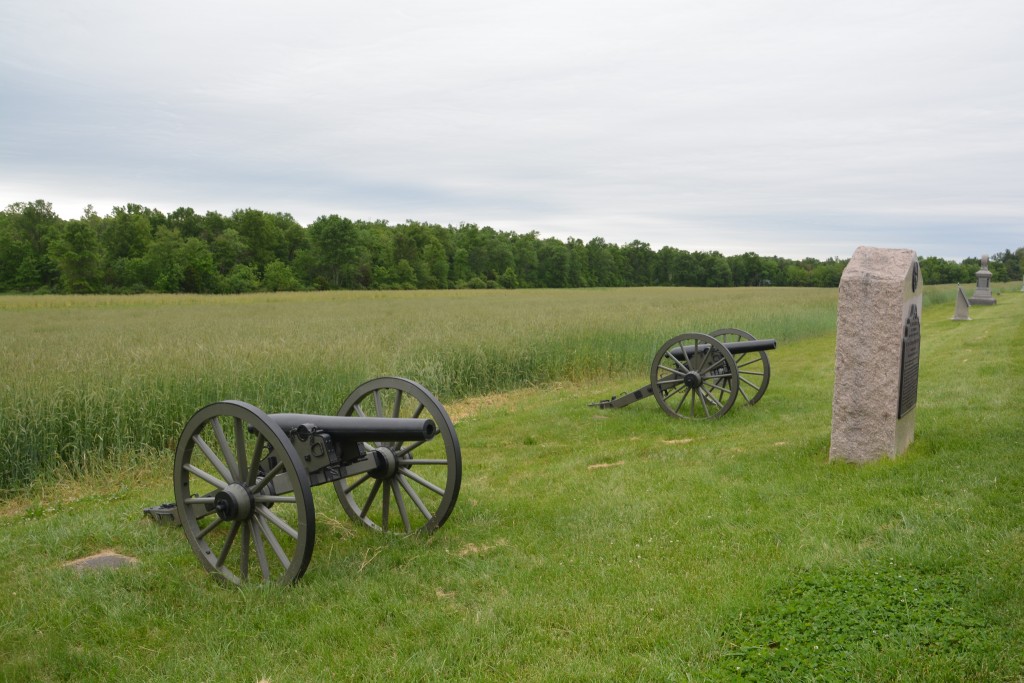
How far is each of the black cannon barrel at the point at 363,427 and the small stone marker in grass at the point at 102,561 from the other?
1673 mm

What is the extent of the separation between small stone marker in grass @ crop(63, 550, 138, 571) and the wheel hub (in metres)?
1.12

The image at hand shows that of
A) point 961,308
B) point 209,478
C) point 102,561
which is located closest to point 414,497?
point 209,478

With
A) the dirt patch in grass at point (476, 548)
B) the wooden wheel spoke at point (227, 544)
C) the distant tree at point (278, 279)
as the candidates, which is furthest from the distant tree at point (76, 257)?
the dirt patch in grass at point (476, 548)

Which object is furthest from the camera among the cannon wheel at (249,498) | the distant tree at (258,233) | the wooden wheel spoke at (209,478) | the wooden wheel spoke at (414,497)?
the distant tree at (258,233)

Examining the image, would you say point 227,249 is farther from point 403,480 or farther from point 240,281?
point 403,480

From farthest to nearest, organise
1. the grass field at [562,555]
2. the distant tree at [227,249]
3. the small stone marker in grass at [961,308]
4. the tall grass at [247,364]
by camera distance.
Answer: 1. the distant tree at [227,249]
2. the small stone marker in grass at [961,308]
3. the tall grass at [247,364]
4. the grass field at [562,555]

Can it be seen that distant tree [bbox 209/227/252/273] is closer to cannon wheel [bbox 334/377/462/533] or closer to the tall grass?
the tall grass

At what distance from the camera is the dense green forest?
55.5 meters

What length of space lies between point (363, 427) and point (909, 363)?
4.92 metres

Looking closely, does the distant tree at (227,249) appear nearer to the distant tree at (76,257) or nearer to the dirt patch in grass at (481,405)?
the distant tree at (76,257)

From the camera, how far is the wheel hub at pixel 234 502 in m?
4.59

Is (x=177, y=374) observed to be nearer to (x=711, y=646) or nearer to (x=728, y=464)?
(x=728, y=464)

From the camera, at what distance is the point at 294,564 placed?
4434 mm

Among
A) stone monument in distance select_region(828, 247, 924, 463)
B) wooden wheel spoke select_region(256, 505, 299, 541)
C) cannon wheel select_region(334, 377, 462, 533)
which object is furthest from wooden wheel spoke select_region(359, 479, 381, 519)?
stone monument in distance select_region(828, 247, 924, 463)
